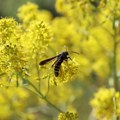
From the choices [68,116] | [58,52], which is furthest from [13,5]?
[68,116]

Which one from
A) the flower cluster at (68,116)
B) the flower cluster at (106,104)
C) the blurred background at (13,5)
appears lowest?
the flower cluster at (68,116)

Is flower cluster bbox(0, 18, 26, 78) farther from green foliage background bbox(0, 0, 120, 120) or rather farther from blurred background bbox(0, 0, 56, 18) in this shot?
blurred background bbox(0, 0, 56, 18)

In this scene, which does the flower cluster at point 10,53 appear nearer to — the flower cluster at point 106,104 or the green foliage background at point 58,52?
the green foliage background at point 58,52

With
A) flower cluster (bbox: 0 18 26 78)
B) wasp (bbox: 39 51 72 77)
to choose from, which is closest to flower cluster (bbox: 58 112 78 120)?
wasp (bbox: 39 51 72 77)

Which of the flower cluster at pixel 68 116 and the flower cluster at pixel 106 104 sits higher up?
the flower cluster at pixel 106 104

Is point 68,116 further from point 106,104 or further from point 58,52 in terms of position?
point 58,52

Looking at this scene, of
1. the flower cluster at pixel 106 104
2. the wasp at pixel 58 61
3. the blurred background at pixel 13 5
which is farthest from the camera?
the blurred background at pixel 13 5

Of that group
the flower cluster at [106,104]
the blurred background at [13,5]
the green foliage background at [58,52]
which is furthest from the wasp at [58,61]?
the blurred background at [13,5]

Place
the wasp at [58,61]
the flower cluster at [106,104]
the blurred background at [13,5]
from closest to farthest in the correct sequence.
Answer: the wasp at [58,61]
the flower cluster at [106,104]
the blurred background at [13,5]
